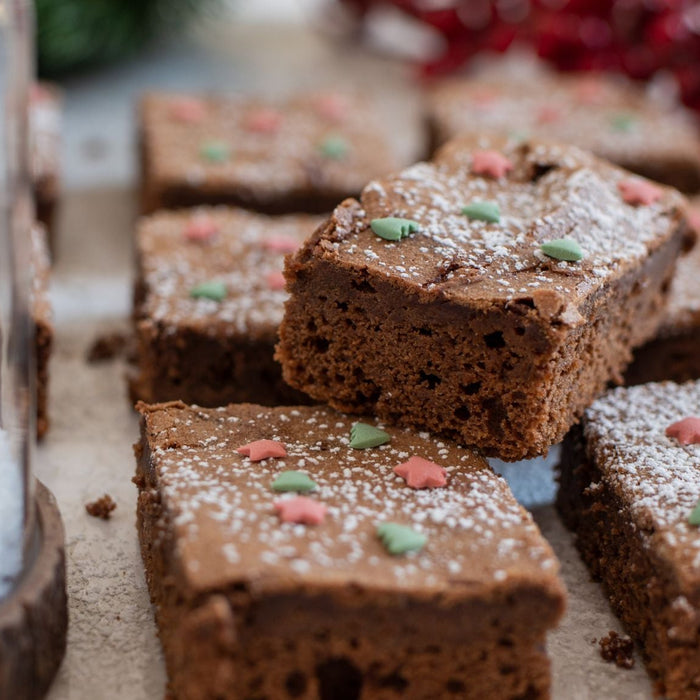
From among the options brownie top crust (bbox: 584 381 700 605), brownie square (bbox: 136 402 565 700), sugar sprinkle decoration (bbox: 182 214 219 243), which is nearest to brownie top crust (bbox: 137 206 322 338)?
sugar sprinkle decoration (bbox: 182 214 219 243)

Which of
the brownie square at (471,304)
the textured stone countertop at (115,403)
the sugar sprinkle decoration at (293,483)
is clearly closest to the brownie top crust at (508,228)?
the brownie square at (471,304)

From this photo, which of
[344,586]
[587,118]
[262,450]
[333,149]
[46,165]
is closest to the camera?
[344,586]

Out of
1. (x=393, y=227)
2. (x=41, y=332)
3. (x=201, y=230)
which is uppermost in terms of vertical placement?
(x=393, y=227)

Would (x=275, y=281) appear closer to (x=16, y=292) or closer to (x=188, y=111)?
(x=16, y=292)

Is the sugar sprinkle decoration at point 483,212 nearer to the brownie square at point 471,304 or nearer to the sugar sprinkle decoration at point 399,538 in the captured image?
the brownie square at point 471,304

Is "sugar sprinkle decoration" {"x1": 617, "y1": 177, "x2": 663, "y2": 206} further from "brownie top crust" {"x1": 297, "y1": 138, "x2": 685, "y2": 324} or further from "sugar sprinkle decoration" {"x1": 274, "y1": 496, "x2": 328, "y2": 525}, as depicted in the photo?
"sugar sprinkle decoration" {"x1": 274, "y1": 496, "x2": 328, "y2": 525}

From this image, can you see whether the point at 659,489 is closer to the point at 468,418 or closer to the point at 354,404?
the point at 468,418

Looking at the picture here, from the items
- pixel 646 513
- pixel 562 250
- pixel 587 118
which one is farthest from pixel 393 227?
pixel 587 118

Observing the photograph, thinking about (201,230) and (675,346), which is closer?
(675,346)
